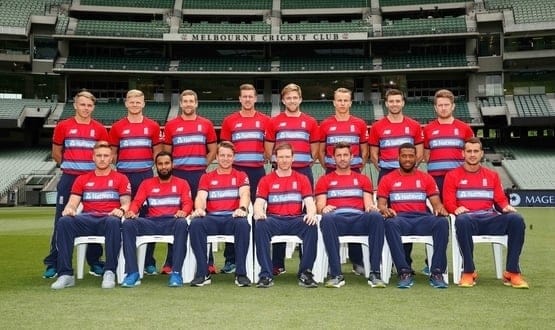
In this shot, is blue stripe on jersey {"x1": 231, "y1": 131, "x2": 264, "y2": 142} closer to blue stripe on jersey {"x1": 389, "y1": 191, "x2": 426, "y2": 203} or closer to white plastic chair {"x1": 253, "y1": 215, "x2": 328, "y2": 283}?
→ white plastic chair {"x1": 253, "y1": 215, "x2": 328, "y2": 283}

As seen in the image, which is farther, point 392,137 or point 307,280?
point 392,137

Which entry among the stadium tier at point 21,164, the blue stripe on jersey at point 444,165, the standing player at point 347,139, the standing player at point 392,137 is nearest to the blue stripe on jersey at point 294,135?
the standing player at point 347,139

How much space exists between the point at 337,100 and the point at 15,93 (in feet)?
134

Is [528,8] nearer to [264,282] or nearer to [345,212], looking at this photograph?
[345,212]

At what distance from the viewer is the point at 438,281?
7410mm

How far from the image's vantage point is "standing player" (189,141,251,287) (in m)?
7.65

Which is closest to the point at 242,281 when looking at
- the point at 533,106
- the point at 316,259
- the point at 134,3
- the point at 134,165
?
the point at 316,259

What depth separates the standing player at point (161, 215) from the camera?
25.2 feet

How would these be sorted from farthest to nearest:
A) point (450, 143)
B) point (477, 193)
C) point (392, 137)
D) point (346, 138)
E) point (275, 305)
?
point (346, 138) → point (392, 137) → point (450, 143) → point (477, 193) → point (275, 305)

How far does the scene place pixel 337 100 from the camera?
876 cm

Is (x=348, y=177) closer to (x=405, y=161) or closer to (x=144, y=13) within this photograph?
(x=405, y=161)

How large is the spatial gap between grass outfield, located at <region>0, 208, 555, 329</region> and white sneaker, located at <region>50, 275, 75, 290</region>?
0.29 ft

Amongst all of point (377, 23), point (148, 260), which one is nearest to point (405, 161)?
point (148, 260)

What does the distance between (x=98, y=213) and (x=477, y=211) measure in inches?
188
